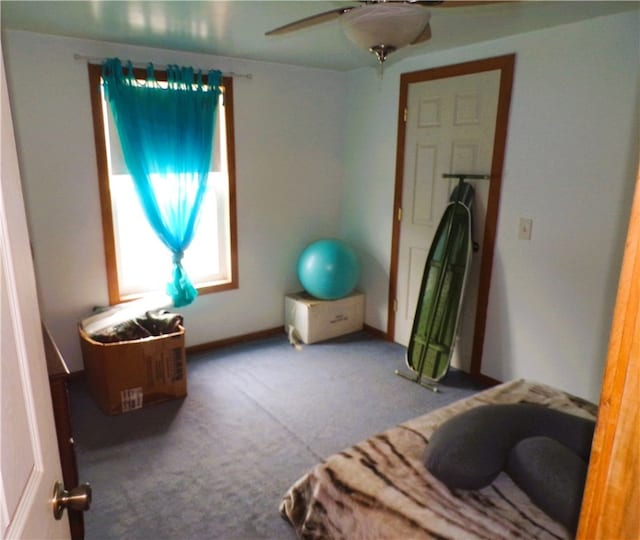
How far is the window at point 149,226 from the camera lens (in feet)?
10.1

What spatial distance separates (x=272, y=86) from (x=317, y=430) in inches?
100

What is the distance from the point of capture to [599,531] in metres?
0.58

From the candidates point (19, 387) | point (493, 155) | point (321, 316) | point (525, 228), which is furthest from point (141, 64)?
point (19, 387)

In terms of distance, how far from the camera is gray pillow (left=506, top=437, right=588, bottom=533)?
4.55ft

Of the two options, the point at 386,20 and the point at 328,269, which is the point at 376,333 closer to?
the point at 328,269

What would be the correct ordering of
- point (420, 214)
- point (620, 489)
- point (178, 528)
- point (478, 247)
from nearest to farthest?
point (620, 489) < point (178, 528) < point (478, 247) < point (420, 214)

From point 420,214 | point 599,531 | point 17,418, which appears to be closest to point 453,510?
point 599,531

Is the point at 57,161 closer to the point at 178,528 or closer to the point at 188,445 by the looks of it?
the point at 188,445

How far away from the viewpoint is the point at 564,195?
2.68 metres

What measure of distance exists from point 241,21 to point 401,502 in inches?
92.8

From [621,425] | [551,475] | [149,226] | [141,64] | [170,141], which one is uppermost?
[141,64]

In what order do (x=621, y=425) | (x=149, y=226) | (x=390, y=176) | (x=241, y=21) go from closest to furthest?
(x=621, y=425), (x=241, y=21), (x=149, y=226), (x=390, y=176)

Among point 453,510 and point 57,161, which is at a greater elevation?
point 57,161

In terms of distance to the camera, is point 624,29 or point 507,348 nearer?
point 624,29
